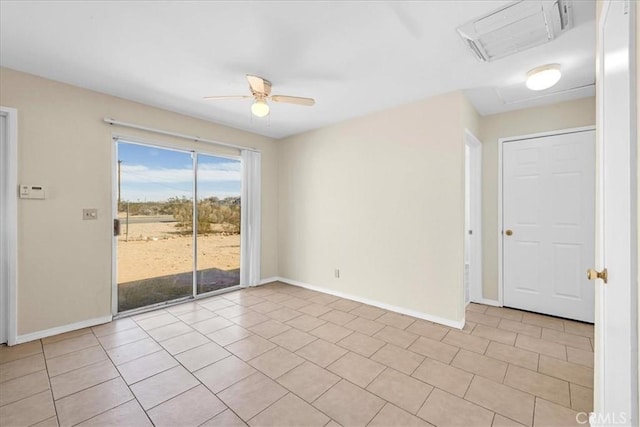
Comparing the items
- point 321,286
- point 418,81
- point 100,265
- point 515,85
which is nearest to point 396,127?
point 418,81

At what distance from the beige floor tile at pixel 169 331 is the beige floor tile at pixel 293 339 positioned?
39.5 inches

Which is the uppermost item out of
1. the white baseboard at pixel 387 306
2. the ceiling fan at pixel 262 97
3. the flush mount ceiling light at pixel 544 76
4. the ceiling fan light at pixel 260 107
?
the flush mount ceiling light at pixel 544 76

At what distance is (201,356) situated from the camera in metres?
2.35

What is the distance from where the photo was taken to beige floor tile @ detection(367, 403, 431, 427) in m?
1.60

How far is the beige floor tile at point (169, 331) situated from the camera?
272 cm

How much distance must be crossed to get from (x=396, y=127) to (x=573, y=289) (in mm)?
2748

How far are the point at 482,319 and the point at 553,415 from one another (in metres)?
1.53

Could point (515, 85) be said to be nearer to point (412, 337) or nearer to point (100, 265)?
point (412, 337)

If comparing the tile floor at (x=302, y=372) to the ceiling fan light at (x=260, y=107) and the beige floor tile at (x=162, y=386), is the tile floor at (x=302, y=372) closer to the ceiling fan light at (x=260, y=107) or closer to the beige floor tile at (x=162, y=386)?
the beige floor tile at (x=162, y=386)

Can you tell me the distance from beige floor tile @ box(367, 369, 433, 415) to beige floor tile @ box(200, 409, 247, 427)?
89cm

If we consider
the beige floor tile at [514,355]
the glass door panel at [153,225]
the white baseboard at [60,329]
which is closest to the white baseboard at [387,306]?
the beige floor tile at [514,355]

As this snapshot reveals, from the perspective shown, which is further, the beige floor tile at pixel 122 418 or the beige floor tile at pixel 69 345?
the beige floor tile at pixel 69 345

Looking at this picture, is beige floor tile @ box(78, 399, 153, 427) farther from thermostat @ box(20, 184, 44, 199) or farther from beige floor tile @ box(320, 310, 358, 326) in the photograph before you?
thermostat @ box(20, 184, 44, 199)

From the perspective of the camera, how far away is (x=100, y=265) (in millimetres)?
3014
